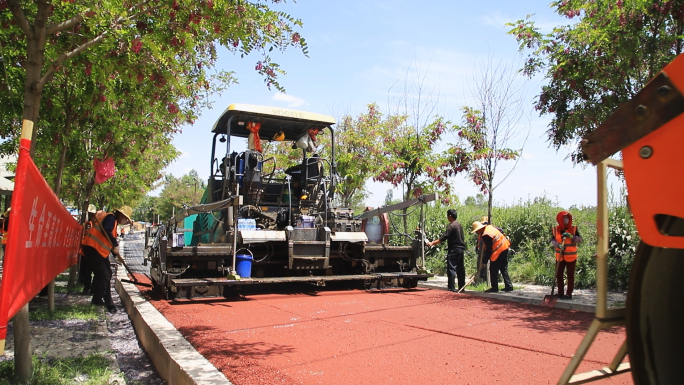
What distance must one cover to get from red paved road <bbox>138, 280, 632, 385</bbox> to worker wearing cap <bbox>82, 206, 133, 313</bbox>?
772 mm

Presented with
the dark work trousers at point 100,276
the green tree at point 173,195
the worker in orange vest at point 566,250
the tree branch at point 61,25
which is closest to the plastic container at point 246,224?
the dark work trousers at point 100,276

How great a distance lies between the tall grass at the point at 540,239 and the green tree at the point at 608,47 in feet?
8.02

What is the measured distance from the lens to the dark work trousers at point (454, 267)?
1046cm

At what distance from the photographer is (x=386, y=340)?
537 centimetres

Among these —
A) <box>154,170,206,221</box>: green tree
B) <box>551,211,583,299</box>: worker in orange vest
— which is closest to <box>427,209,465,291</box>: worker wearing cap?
<box>551,211,583,299</box>: worker in orange vest

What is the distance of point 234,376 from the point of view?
393 centimetres

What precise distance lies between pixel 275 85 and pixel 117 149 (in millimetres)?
4794

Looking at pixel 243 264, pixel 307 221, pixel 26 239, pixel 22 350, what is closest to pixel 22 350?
pixel 22 350

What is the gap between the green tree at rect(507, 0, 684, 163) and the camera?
23.2ft

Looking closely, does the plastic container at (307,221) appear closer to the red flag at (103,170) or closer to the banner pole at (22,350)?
the red flag at (103,170)

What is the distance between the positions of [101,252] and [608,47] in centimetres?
807

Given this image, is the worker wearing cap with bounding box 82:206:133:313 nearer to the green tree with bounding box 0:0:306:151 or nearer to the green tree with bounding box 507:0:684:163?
the green tree with bounding box 0:0:306:151

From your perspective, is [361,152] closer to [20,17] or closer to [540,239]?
[540,239]

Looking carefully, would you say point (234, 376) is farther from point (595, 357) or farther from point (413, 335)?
point (595, 357)
